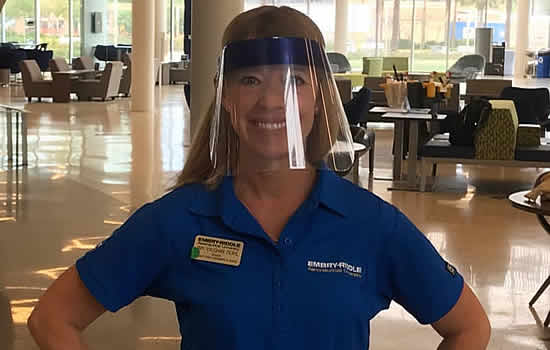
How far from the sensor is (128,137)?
13789 millimetres

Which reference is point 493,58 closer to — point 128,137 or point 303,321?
point 128,137

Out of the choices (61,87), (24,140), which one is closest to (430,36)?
(61,87)

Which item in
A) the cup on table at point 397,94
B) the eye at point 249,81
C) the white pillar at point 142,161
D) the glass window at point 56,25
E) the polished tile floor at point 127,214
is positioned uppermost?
the glass window at point 56,25

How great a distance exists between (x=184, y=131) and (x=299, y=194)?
13.4m

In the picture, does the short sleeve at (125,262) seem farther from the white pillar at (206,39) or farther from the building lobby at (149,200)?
the white pillar at (206,39)

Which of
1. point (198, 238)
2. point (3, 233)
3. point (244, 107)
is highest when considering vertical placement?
point (244, 107)

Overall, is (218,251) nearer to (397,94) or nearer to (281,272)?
(281,272)

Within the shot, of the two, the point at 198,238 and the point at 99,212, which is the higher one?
the point at 198,238

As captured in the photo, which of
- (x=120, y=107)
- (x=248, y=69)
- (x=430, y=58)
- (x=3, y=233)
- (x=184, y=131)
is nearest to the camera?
(x=248, y=69)

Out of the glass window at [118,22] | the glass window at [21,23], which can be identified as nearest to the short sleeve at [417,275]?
the glass window at [118,22]

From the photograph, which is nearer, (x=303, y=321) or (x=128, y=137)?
(x=303, y=321)

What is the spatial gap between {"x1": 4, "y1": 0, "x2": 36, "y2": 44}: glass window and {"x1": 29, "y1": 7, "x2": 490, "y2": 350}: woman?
1219 inches

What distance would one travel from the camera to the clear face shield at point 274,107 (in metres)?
1.49

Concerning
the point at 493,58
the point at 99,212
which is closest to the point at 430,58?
the point at 493,58
